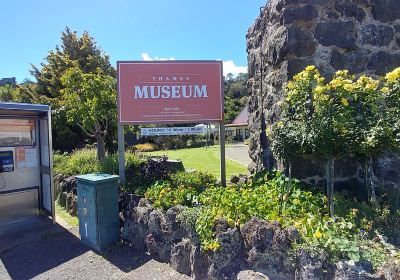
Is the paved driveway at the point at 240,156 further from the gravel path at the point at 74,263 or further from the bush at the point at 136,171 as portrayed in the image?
the gravel path at the point at 74,263

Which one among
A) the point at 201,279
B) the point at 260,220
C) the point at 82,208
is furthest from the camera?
the point at 82,208

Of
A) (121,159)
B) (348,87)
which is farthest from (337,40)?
(121,159)

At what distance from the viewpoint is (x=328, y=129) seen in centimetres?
367

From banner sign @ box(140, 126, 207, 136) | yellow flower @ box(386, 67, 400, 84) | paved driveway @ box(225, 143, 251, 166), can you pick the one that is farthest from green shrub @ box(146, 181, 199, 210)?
paved driveway @ box(225, 143, 251, 166)

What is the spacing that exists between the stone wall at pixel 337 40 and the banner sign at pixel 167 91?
1524mm

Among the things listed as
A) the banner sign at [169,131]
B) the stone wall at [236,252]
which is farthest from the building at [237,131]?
the stone wall at [236,252]

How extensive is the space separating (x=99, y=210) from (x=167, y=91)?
8.79 feet

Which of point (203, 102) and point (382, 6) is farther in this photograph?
point (203, 102)

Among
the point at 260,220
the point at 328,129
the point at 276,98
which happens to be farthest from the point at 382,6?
the point at 260,220

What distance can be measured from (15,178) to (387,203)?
678 cm

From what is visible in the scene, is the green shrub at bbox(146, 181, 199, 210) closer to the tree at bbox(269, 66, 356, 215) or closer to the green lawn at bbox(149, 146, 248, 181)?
the tree at bbox(269, 66, 356, 215)

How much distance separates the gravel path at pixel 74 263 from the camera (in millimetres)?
4355

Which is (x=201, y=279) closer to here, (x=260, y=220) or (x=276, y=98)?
(x=260, y=220)

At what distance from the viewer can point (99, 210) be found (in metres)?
5.06
